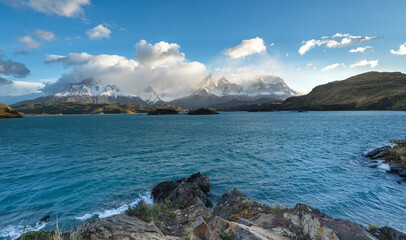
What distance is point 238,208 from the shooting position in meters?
13.1

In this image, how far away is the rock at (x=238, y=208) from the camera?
1208 cm

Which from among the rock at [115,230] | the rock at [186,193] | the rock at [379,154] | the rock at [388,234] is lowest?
the rock at [186,193]

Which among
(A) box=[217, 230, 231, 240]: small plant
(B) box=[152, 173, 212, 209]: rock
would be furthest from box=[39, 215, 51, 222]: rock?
(A) box=[217, 230, 231, 240]: small plant

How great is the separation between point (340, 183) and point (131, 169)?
3043 centimetres

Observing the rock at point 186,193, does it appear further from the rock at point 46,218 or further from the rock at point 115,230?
the rock at point 46,218

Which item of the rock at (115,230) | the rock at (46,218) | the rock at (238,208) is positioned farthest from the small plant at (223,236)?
the rock at (46,218)

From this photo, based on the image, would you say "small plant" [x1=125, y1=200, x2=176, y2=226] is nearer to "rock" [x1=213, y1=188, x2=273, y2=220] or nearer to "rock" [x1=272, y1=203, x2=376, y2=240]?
"rock" [x1=213, y1=188, x2=273, y2=220]

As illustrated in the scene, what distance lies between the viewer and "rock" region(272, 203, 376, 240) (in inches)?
305

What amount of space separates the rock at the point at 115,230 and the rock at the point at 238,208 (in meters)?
5.30

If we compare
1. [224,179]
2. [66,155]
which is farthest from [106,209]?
[66,155]

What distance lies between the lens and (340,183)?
22719mm

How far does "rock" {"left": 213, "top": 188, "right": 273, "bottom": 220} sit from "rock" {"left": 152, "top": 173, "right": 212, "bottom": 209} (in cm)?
353

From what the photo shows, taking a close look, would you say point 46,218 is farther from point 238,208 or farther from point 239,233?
point 239,233

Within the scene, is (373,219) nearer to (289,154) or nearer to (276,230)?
(276,230)
